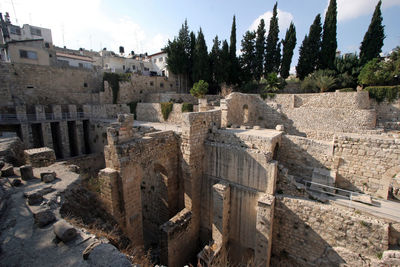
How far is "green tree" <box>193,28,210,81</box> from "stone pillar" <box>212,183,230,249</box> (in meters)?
23.2

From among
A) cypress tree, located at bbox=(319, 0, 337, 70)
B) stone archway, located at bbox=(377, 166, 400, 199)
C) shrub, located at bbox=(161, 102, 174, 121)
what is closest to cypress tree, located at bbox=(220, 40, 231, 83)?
shrub, located at bbox=(161, 102, 174, 121)

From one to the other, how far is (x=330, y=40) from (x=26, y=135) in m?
34.6

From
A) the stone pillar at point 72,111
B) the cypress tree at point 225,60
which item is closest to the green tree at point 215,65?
the cypress tree at point 225,60

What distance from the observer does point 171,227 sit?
8.21 metres

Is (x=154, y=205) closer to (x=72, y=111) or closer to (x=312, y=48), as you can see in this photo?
(x=72, y=111)

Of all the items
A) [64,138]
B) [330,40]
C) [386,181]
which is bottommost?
[386,181]

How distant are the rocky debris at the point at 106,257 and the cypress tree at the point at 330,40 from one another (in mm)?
29210

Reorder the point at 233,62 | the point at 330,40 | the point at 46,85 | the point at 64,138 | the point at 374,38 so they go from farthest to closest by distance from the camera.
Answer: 1. the point at 233,62
2. the point at 330,40
3. the point at 374,38
4. the point at 46,85
5. the point at 64,138

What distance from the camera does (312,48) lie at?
83.0ft

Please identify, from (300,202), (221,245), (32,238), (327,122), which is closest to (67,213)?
(32,238)

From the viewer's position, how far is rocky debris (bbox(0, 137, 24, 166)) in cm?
827

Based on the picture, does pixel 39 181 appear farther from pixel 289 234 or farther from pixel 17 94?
pixel 17 94

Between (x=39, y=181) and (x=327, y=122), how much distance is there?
61.9 feet

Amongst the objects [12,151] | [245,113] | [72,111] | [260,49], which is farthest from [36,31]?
[245,113]
